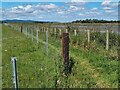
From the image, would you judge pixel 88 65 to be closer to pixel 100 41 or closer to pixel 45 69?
pixel 45 69

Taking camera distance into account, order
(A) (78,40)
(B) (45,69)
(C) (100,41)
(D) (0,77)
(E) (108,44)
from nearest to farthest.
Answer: (D) (0,77)
(B) (45,69)
(E) (108,44)
(C) (100,41)
(A) (78,40)

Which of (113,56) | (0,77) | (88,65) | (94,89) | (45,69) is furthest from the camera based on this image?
(113,56)

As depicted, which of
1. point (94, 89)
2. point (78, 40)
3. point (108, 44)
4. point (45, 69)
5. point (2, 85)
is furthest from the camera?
point (78, 40)

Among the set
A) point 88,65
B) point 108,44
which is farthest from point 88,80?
point 108,44

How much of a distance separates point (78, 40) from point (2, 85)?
12.4 metres

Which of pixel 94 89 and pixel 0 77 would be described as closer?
pixel 94 89

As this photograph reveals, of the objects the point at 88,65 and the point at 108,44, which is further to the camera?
the point at 108,44

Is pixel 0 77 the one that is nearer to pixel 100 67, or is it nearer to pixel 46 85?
pixel 46 85

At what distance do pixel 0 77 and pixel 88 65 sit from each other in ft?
11.6

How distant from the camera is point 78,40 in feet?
69.8

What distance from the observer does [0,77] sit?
10.4 metres

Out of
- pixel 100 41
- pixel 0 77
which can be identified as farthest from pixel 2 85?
pixel 100 41

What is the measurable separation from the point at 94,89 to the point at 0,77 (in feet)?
10.8

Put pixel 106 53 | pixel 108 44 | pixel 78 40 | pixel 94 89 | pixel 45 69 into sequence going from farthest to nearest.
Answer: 1. pixel 78 40
2. pixel 108 44
3. pixel 106 53
4. pixel 45 69
5. pixel 94 89
